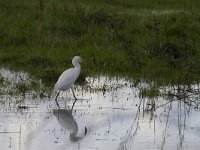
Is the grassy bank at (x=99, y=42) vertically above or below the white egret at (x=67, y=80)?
above

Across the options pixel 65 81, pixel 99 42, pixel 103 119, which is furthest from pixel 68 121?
pixel 99 42

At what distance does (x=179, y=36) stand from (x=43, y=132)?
7022 mm

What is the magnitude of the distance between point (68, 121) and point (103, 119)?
476mm

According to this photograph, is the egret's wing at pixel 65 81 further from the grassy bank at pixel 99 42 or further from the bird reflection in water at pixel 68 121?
the grassy bank at pixel 99 42

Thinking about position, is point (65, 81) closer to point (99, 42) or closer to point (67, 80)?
point (67, 80)

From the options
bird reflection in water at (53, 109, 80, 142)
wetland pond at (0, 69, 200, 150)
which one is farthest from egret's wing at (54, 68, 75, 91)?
bird reflection in water at (53, 109, 80, 142)

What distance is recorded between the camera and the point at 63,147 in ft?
25.5

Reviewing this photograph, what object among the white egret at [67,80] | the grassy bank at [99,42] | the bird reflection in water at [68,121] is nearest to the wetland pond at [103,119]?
the bird reflection in water at [68,121]

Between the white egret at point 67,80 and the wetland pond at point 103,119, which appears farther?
the white egret at point 67,80

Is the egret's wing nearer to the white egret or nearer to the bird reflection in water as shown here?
the white egret

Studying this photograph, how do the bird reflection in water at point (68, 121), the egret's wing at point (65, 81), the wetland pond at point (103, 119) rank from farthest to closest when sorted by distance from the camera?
the egret's wing at point (65, 81)
the bird reflection in water at point (68, 121)
the wetland pond at point (103, 119)

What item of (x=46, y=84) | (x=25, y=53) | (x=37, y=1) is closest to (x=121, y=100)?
(x=46, y=84)

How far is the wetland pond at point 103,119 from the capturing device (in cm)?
802

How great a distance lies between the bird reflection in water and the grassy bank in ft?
6.74
